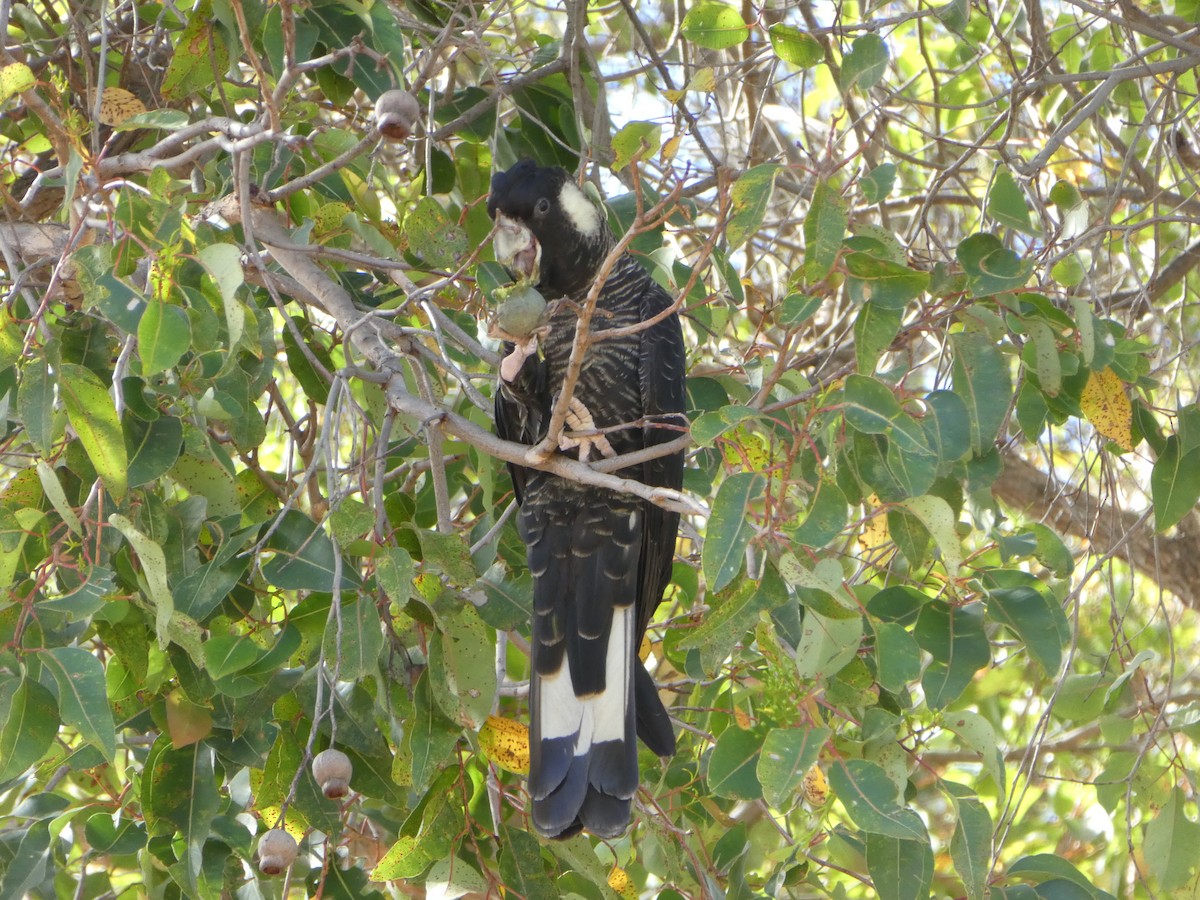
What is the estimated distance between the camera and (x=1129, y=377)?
187cm

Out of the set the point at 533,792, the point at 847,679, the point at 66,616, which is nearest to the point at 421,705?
the point at 533,792

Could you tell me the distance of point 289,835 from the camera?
1.62m

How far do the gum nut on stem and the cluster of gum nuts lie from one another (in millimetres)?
640

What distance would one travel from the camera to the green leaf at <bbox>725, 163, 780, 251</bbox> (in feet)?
4.90

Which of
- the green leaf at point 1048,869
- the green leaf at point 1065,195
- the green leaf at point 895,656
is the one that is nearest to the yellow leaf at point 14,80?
the green leaf at point 895,656

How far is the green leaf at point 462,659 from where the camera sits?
71.2 inches

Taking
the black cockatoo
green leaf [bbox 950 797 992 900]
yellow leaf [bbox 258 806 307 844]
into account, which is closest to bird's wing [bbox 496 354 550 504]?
the black cockatoo

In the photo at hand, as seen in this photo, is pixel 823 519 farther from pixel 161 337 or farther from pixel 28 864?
pixel 28 864

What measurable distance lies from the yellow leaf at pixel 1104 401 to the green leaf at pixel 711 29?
83 cm

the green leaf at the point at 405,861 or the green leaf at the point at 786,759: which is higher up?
the green leaf at the point at 786,759

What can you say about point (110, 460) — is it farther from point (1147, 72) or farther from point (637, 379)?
point (1147, 72)

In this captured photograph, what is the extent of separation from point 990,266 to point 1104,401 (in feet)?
1.34

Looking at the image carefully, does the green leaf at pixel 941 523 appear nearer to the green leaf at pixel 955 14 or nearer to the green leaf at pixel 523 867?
the green leaf at pixel 523 867

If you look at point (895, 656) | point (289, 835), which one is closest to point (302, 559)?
point (289, 835)
